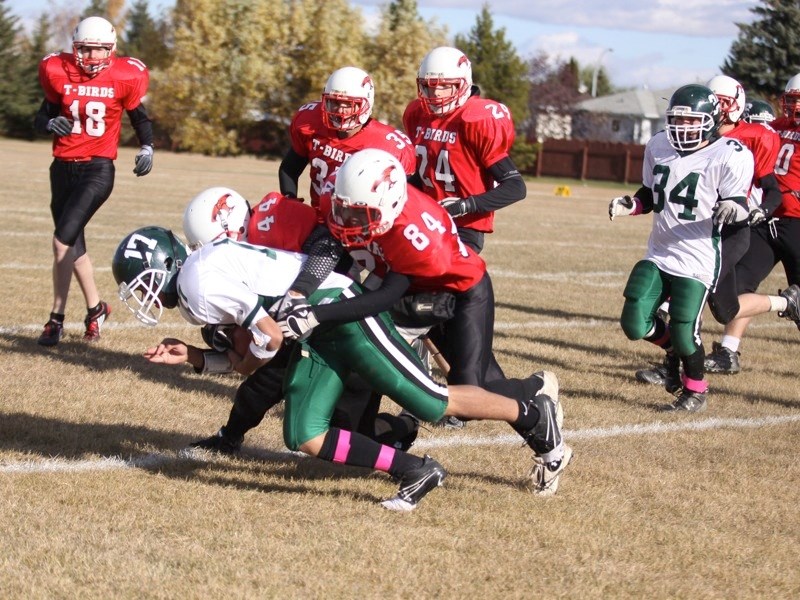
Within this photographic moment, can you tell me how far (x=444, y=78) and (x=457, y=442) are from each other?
5.28 feet

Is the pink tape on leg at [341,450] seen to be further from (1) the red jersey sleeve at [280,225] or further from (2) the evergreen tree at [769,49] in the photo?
(2) the evergreen tree at [769,49]

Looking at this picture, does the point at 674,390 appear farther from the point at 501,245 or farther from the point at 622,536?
the point at 501,245

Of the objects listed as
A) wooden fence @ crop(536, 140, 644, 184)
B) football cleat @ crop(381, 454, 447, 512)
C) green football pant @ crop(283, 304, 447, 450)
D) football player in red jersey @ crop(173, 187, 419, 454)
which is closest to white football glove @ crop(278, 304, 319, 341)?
green football pant @ crop(283, 304, 447, 450)

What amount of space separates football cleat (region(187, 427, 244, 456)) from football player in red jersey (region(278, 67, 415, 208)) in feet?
3.75

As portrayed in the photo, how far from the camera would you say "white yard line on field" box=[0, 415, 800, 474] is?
161 inches

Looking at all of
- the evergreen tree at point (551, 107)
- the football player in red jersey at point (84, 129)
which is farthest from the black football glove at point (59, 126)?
the evergreen tree at point (551, 107)

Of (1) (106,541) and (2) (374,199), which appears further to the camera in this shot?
(2) (374,199)

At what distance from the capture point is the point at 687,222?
5.71 metres

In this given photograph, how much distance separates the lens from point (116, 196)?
53.7ft

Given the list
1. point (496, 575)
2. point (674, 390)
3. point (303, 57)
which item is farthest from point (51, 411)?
point (303, 57)

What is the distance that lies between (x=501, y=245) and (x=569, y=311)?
13.9 ft

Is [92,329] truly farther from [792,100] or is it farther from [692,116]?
[792,100]

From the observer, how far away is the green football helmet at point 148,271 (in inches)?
151

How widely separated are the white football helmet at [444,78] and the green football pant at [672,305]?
1278 millimetres
